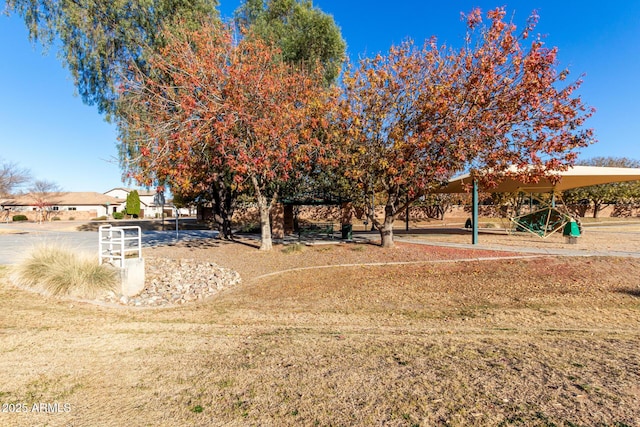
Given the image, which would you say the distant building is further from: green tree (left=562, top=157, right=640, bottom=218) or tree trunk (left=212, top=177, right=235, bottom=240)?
green tree (left=562, top=157, right=640, bottom=218)

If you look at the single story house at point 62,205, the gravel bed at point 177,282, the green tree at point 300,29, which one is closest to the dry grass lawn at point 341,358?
the gravel bed at point 177,282

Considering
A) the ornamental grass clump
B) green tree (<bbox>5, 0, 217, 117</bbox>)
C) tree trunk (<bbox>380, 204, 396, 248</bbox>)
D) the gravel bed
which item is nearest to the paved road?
the ornamental grass clump

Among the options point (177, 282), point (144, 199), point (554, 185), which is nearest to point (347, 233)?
point (177, 282)

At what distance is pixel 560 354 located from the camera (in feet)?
12.6

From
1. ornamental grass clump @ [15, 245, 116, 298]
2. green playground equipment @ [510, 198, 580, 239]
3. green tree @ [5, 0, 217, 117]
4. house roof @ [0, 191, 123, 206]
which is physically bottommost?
ornamental grass clump @ [15, 245, 116, 298]

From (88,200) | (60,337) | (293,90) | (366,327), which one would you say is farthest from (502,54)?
(88,200)

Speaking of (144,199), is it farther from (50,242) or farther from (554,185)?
(554,185)

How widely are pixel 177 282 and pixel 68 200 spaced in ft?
201

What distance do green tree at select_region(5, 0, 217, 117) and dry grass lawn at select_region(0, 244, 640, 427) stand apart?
452 inches

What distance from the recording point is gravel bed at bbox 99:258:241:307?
854 centimetres

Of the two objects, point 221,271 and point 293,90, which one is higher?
point 293,90

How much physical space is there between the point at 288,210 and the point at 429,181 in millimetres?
10279

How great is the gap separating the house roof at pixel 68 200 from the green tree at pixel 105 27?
49.8 m

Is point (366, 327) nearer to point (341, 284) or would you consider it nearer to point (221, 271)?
point (341, 284)
